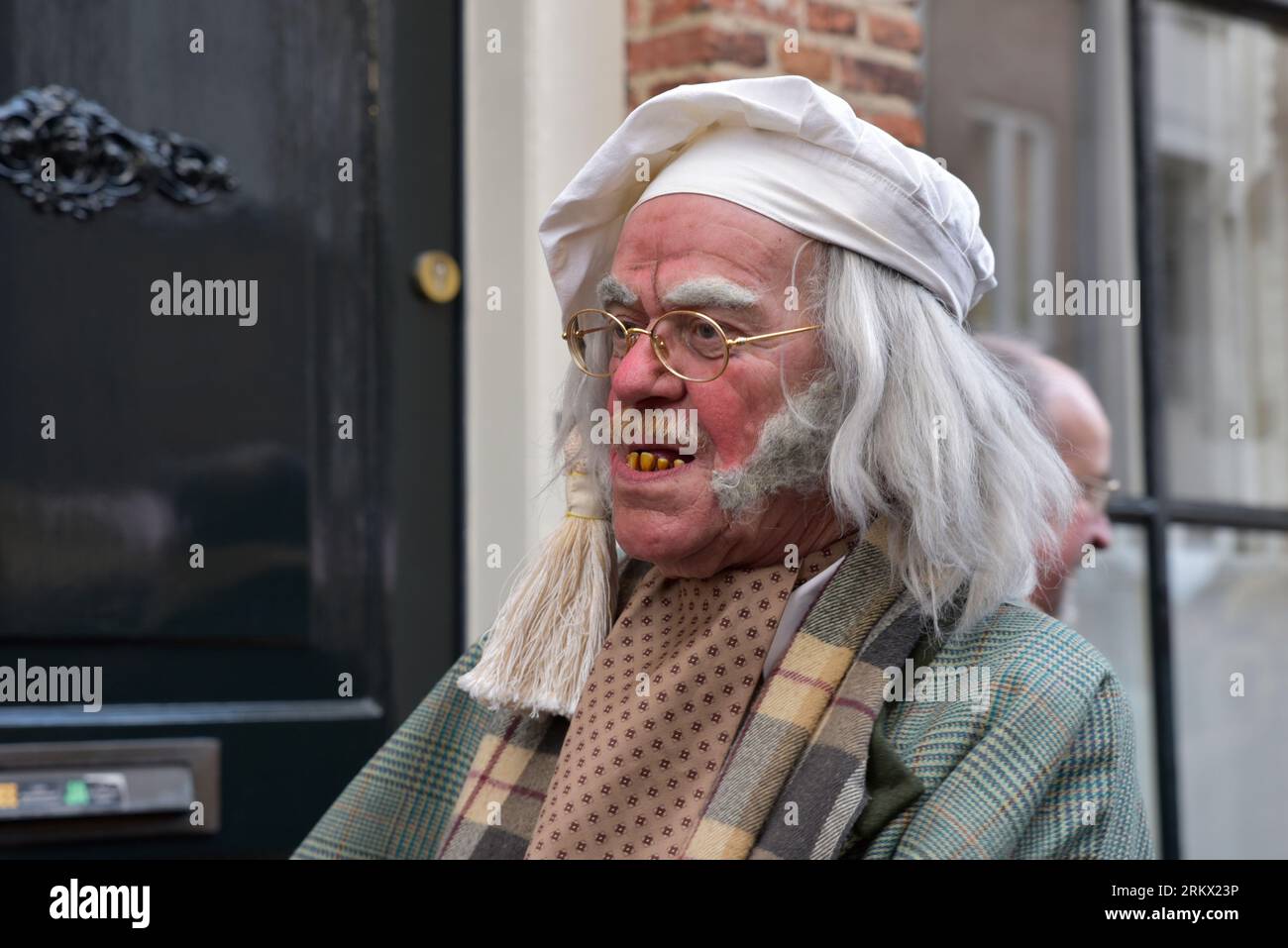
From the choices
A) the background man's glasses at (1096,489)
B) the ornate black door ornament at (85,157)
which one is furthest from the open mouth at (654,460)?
the background man's glasses at (1096,489)

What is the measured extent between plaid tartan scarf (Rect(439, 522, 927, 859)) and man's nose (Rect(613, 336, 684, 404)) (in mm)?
300

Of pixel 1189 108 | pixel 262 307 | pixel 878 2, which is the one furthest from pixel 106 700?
pixel 1189 108

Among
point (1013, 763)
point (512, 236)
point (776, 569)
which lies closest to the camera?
point (1013, 763)

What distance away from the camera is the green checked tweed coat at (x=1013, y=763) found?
5.82ft

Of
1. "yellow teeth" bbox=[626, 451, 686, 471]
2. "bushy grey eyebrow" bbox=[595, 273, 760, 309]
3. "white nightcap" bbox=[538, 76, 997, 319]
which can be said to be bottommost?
"yellow teeth" bbox=[626, 451, 686, 471]

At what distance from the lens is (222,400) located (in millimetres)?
3139

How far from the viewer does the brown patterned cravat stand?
1.89 m

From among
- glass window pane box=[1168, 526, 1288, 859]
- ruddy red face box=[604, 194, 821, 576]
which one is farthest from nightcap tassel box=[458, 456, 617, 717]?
glass window pane box=[1168, 526, 1288, 859]

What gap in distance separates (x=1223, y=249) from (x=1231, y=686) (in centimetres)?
133

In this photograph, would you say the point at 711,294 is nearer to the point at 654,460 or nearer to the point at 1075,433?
the point at 654,460

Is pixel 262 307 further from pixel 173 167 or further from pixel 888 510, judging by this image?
pixel 888 510

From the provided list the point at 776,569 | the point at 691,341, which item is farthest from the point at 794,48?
the point at 776,569

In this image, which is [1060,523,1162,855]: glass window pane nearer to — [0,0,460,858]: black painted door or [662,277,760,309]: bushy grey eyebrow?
[0,0,460,858]: black painted door

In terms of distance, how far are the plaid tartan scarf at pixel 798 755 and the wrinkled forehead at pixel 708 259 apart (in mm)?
334
